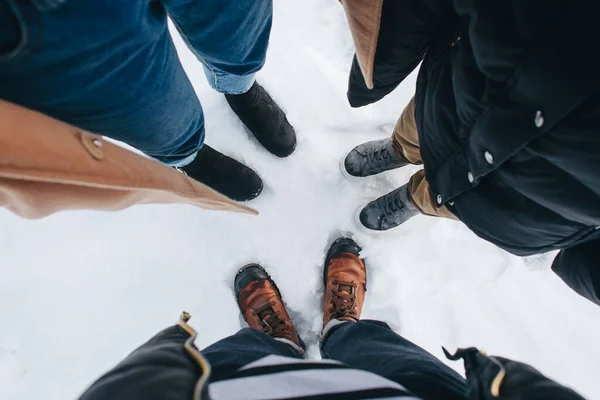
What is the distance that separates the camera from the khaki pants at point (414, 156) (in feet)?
3.02

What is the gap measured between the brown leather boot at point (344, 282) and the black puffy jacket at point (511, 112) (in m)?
0.55

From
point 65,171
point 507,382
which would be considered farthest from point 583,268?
point 65,171

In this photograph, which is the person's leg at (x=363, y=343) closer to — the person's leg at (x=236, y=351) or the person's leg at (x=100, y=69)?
the person's leg at (x=236, y=351)

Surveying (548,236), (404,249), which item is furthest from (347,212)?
(548,236)

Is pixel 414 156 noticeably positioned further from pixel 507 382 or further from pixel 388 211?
pixel 507 382

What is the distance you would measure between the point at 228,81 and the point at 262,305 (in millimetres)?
664

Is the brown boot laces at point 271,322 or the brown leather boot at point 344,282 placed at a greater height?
the brown leather boot at point 344,282

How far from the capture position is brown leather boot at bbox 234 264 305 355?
1157 mm

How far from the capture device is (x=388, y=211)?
46.1 inches

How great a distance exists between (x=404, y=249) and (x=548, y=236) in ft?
2.28

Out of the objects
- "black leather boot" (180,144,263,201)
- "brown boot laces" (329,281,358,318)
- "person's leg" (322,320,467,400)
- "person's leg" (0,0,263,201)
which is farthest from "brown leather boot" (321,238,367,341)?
"person's leg" (0,0,263,201)

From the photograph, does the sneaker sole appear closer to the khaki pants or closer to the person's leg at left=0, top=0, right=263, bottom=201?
the khaki pants

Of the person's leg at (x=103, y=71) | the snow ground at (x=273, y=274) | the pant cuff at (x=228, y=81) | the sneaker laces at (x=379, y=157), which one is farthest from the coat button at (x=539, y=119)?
the snow ground at (x=273, y=274)

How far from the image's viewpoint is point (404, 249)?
127cm
